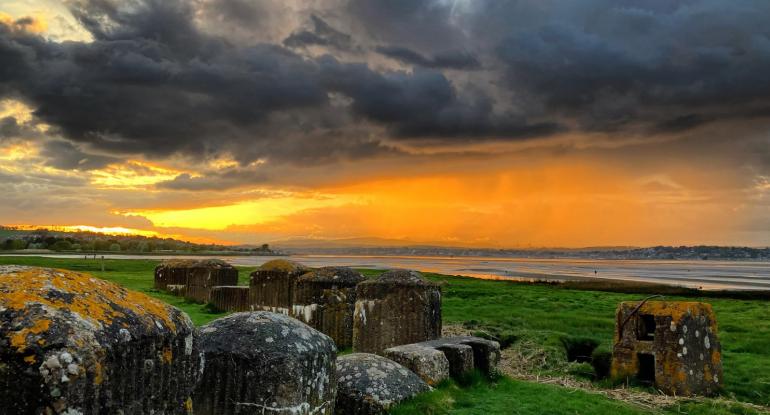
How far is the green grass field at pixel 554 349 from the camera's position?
8078mm

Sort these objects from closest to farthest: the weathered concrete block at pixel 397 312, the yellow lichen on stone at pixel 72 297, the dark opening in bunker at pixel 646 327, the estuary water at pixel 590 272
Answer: the yellow lichen on stone at pixel 72 297
the weathered concrete block at pixel 397 312
the dark opening in bunker at pixel 646 327
the estuary water at pixel 590 272

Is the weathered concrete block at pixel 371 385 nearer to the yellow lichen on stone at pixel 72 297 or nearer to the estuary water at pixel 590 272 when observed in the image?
the yellow lichen on stone at pixel 72 297

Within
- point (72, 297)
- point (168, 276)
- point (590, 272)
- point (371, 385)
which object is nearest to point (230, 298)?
point (168, 276)

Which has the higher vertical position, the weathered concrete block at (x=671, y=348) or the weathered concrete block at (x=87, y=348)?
the weathered concrete block at (x=87, y=348)

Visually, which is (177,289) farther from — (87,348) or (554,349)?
(87,348)

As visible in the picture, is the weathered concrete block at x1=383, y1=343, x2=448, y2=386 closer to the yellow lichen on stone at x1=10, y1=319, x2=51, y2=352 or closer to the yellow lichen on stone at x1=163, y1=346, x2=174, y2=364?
the yellow lichen on stone at x1=163, y1=346, x2=174, y2=364

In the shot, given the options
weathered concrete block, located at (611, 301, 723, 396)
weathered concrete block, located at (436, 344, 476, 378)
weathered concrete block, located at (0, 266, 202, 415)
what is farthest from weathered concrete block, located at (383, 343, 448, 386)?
weathered concrete block, located at (0, 266, 202, 415)

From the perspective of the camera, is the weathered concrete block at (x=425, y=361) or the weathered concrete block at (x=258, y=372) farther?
the weathered concrete block at (x=425, y=361)

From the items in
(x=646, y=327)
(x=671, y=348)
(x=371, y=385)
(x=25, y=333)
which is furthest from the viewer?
(x=646, y=327)

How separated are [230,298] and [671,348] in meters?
14.0

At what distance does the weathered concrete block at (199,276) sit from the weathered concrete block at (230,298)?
3.49m

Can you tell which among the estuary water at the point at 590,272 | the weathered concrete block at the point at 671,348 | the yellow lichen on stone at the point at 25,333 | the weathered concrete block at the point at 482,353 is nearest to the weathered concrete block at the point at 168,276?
the weathered concrete block at the point at 482,353

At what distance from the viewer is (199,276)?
78.8ft

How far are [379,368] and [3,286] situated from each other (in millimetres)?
5228
